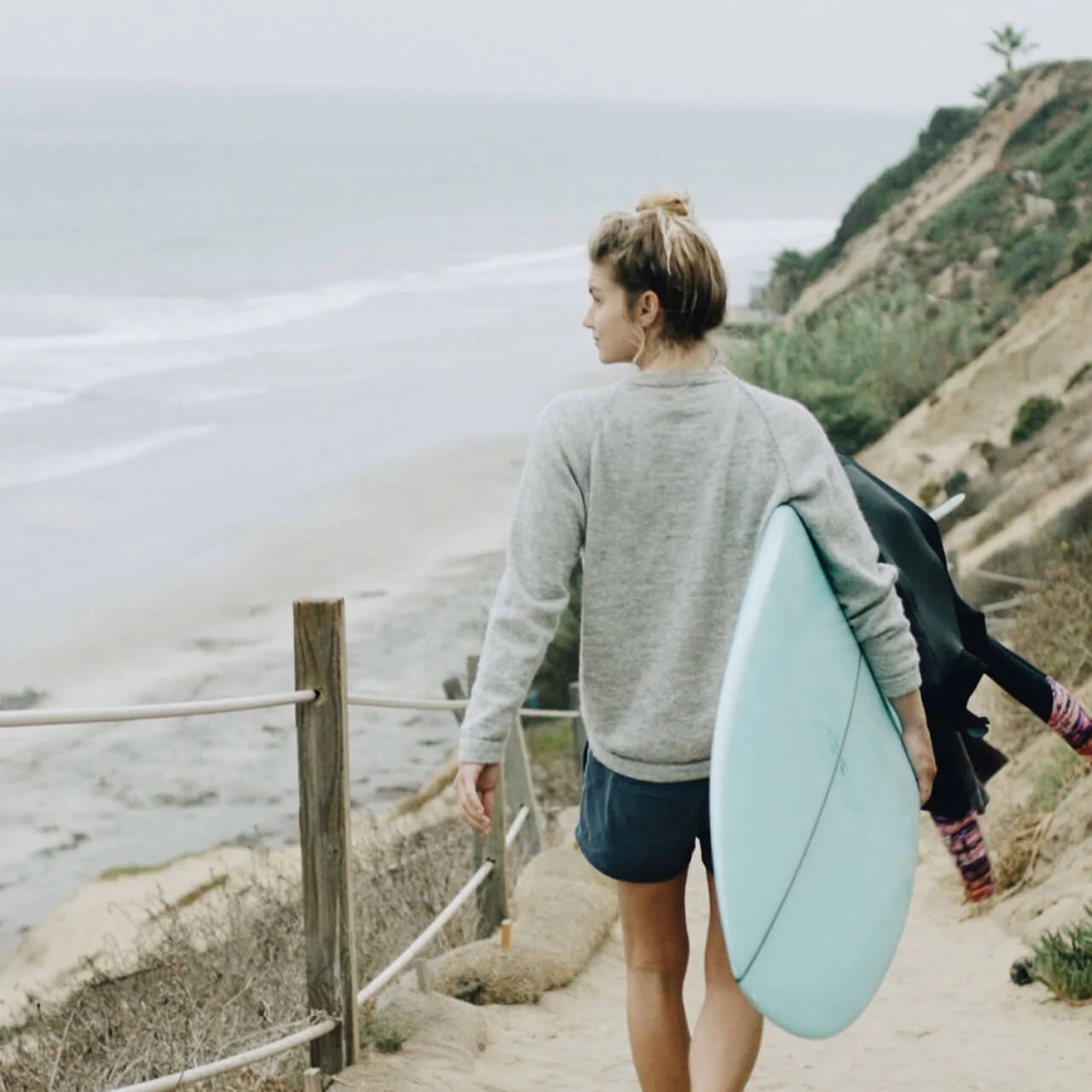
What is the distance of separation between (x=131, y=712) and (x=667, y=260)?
3.99 ft

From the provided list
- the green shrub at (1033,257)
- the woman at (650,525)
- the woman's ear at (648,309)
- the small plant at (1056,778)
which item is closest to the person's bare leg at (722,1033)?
the woman at (650,525)

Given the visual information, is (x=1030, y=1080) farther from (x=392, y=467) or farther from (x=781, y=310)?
(x=781, y=310)

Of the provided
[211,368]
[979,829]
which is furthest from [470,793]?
[211,368]

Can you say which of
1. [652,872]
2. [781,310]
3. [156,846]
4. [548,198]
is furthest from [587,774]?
[548,198]

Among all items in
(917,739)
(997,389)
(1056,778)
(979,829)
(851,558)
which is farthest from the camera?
(997,389)

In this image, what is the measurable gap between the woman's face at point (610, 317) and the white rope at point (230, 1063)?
150 cm

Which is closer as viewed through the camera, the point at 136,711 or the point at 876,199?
the point at 136,711

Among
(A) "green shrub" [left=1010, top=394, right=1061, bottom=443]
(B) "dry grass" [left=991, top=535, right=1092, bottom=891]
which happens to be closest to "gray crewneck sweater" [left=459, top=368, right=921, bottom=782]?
(B) "dry grass" [left=991, top=535, right=1092, bottom=891]

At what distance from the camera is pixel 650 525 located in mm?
2516

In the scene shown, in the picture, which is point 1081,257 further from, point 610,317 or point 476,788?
point 476,788

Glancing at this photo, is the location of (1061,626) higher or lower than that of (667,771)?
lower

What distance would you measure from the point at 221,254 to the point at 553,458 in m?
80.8

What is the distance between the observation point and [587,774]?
2.68 meters

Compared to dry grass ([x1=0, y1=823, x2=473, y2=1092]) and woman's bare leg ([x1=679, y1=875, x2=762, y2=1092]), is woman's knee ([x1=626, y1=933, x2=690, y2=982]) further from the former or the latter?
dry grass ([x1=0, y1=823, x2=473, y2=1092])
